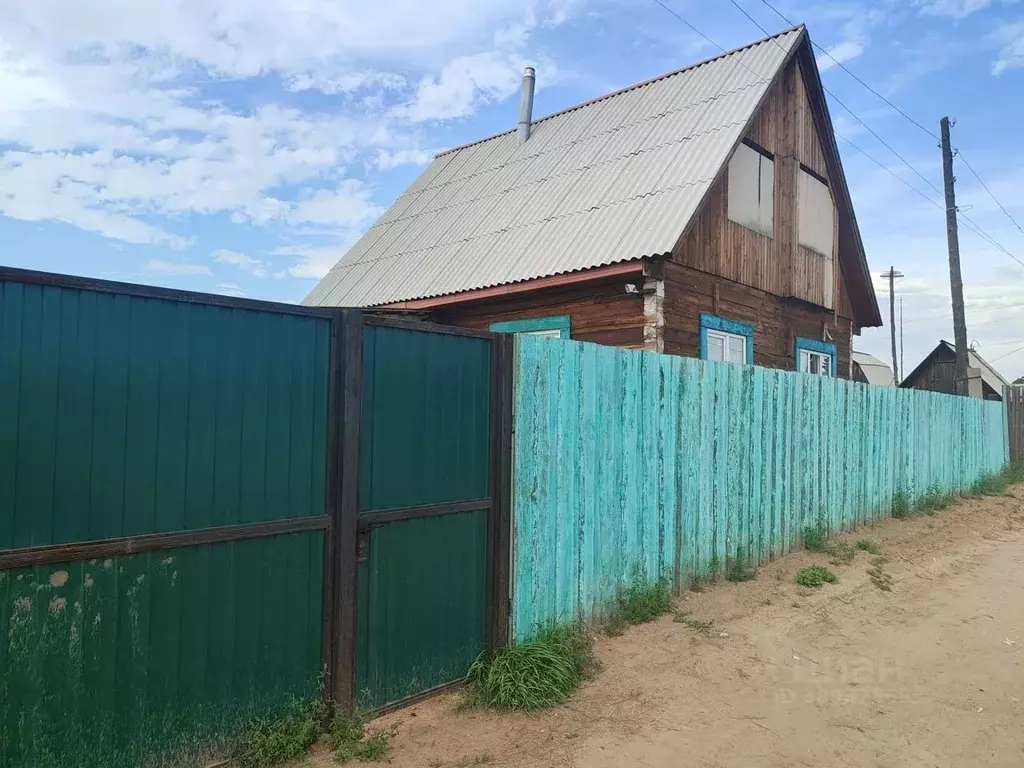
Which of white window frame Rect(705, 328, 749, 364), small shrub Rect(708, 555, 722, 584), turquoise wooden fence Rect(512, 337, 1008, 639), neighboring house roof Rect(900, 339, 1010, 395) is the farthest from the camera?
neighboring house roof Rect(900, 339, 1010, 395)

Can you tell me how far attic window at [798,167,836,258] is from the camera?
12.9 metres

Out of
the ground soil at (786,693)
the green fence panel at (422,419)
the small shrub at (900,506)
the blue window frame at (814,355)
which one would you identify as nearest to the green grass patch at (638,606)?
the ground soil at (786,693)

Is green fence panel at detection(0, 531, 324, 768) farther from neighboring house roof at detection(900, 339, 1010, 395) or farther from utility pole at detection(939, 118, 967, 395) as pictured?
neighboring house roof at detection(900, 339, 1010, 395)

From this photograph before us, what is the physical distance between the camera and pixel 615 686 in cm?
456

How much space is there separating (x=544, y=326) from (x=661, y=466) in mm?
4963

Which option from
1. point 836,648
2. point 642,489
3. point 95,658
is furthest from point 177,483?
point 836,648

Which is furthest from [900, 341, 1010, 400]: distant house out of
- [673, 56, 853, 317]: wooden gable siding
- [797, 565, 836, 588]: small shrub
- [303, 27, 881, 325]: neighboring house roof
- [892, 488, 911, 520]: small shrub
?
[797, 565, 836, 588]: small shrub

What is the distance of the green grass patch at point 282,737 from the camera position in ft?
11.2

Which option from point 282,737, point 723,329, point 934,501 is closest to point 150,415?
point 282,737

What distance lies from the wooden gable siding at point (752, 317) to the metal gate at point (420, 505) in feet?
18.4

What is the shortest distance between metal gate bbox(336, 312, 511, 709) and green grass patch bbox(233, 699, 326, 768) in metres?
0.22

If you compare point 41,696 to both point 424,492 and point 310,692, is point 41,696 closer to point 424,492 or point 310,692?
point 310,692

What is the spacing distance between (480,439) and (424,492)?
537mm

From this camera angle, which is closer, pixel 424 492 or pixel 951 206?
pixel 424 492
